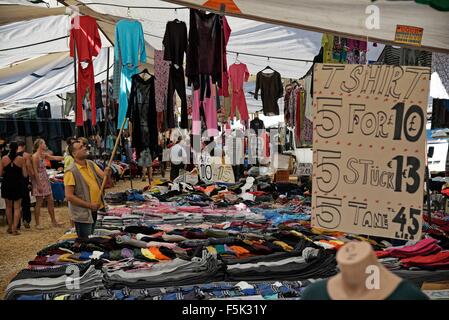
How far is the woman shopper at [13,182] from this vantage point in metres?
8.20

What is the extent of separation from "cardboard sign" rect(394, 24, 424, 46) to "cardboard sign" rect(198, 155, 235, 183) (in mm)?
7407

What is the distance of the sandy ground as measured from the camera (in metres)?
6.00

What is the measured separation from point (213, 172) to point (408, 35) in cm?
753

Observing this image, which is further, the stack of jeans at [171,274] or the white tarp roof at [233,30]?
the stack of jeans at [171,274]

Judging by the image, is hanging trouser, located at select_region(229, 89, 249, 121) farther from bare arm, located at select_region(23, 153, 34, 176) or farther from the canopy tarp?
the canopy tarp

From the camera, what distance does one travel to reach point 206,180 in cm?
1020

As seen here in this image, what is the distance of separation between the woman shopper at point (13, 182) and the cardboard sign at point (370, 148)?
701 cm

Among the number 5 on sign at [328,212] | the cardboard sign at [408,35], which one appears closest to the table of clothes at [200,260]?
the number 5 on sign at [328,212]

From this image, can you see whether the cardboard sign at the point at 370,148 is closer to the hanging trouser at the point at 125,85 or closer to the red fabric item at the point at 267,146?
the hanging trouser at the point at 125,85

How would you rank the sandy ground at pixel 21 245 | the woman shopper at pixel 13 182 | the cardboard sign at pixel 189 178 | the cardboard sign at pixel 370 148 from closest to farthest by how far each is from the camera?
1. the cardboard sign at pixel 370 148
2. the sandy ground at pixel 21 245
3. the woman shopper at pixel 13 182
4. the cardboard sign at pixel 189 178

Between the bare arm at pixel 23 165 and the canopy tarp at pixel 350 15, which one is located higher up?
the canopy tarp at pixel 350 15
